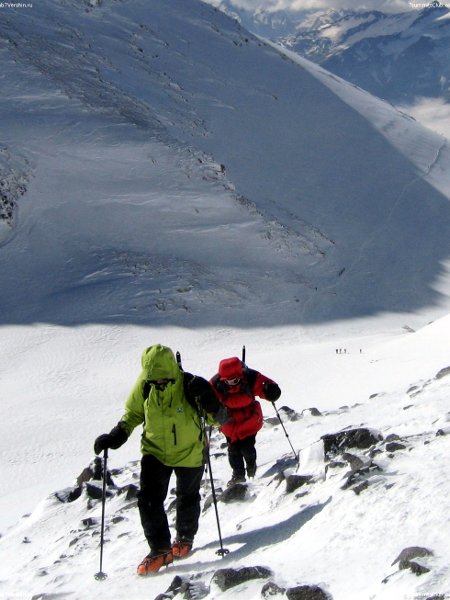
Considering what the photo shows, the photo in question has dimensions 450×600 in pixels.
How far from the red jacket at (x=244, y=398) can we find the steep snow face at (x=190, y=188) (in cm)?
3203

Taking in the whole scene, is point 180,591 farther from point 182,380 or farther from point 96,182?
point 96,182

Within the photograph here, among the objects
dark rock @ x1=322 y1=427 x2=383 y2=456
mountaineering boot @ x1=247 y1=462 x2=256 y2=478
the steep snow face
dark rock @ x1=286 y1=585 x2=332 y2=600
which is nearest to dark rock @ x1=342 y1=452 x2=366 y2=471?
dark rock @ x1=322 y1=427 x2=383 y2=456

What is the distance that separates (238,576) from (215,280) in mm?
42951

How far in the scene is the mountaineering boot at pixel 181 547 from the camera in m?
7.05

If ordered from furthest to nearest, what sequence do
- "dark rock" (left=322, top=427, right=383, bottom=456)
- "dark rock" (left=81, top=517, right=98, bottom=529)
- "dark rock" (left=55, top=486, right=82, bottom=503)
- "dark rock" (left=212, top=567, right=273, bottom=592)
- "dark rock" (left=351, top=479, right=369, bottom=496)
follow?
"dark rock" (left=55, top=486, right=82, bottom=503), "dark rock" (left=81, top=517, right=98, bottom=529), "dark rock" (left=322, top=427, right=383, bottom=456), "dark rock" (left=351, top=479, right=369, bottom=496), "dark rock" (left=212, top=567, right=273, bottom=592)

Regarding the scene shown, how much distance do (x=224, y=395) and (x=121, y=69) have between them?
67.4 m

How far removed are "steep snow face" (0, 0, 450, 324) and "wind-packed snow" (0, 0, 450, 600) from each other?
0.74 feet

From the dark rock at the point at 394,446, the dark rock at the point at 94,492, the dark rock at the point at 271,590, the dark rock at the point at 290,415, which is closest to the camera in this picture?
the dark rock at the point at 271,590

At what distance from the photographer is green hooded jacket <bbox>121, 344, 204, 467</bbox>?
6.86 metres

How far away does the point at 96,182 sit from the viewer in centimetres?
5459

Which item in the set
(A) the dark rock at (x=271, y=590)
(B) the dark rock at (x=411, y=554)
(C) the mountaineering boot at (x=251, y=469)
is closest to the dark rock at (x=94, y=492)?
(C) the mountaineering boot at (x=251, y=469)

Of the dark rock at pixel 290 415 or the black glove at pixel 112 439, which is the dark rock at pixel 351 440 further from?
the dark rock at pixel 290 415

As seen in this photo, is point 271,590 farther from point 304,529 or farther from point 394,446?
point 394,446

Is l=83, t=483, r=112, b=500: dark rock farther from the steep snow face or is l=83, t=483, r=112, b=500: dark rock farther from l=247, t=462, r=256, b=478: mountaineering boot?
the steep snow face
